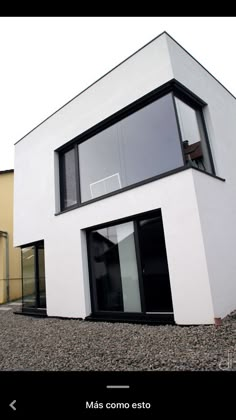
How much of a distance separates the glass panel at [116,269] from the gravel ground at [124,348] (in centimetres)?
44

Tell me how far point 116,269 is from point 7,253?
6890 mm

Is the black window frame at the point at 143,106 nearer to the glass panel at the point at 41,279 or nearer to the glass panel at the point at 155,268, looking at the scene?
the glass panel at the point at 155,268

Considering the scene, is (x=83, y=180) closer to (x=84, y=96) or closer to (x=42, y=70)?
(x=84, y=96)

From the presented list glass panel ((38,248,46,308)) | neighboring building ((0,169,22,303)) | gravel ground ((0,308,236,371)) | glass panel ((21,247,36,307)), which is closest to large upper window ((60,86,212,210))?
glass panel ((38,248,46,308))

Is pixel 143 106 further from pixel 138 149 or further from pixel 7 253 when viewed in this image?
pixel 7 253

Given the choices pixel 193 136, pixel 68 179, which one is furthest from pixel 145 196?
pixel 68 179

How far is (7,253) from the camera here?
398 inches

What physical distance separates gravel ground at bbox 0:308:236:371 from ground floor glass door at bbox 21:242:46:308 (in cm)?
230

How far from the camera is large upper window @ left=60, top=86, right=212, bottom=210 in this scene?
14.1 feet

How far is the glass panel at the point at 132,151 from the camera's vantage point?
14.3ft

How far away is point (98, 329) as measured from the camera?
405cm
